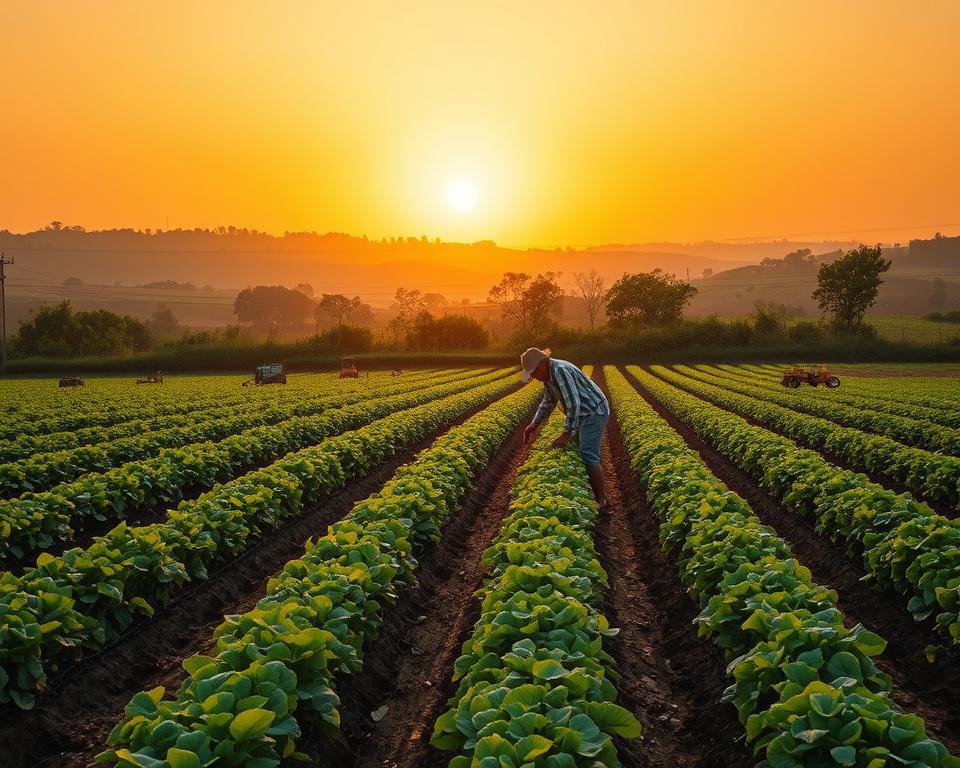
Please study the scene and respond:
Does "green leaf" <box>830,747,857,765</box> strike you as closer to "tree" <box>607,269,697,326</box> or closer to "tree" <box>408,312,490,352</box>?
"tree" <box>408,312,490,352</box>

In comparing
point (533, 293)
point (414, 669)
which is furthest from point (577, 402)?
point (533, 293)

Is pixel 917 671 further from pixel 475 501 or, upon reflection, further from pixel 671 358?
pixel 671 358

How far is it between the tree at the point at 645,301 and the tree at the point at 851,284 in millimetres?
17565

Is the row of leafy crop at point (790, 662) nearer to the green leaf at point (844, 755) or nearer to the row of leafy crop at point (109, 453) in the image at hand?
the green leaf at point (844, 755)

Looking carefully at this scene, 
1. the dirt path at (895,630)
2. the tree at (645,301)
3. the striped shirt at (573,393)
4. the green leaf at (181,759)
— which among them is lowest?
the dirt path at (895,630)

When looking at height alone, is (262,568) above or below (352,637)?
below

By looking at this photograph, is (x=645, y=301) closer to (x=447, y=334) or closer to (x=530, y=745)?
(x=447, y=334)

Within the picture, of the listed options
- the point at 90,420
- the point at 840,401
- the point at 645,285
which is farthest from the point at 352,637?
the point at 645,285

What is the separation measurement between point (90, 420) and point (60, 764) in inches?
893

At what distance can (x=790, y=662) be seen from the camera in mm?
4762

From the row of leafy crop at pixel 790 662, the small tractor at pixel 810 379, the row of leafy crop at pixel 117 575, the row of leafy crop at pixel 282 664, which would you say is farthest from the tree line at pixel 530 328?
the row of leafy crop at pixel 282 664

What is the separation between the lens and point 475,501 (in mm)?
13820

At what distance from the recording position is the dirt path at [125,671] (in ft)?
18.5

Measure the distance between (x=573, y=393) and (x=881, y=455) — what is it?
7.50m
